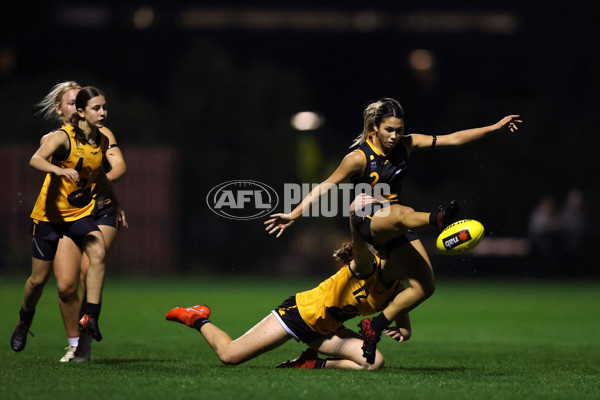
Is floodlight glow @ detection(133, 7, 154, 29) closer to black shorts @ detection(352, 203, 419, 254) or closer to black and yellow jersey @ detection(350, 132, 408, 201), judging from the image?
black and yellow jersey @ detection(350, 132, 408, 201)

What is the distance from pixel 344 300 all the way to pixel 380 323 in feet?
1.26

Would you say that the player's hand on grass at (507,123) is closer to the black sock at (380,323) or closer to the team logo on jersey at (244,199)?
the black sock at (380,323)

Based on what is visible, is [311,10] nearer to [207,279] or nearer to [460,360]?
[207,279]

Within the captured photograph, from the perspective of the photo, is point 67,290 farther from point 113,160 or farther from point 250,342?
point 250,342

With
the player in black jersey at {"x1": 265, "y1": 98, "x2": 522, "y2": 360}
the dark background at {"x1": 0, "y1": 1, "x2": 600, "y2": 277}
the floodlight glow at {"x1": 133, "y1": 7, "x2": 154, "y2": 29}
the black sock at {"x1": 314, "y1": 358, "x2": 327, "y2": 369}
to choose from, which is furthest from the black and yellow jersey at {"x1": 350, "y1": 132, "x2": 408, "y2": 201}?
the floodlight glow at {"x1": 133, "y1": 7, "x2": 154, "y2": 29}

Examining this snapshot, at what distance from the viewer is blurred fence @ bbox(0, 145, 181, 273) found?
1681cm

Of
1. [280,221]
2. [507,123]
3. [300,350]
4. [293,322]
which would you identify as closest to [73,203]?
[280,221]

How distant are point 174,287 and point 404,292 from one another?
31.3ft

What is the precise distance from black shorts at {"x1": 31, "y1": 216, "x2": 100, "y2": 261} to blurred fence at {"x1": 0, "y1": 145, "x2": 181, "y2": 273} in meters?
10.2

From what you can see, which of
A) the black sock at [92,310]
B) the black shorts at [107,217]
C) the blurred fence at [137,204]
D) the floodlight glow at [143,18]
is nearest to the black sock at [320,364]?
the black sock at [92,310]

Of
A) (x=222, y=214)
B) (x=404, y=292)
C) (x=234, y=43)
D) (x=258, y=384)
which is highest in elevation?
(x=234, y=43)

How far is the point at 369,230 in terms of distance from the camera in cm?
564

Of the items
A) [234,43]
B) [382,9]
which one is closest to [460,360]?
[382,9]

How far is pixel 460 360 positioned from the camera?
697 cm
